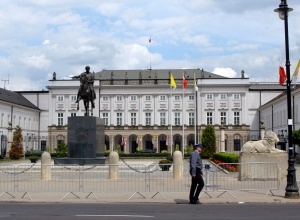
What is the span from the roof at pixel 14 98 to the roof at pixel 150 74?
1461cm

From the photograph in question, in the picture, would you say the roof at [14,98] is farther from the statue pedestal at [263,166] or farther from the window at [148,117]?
the statue pedestal at [263,166]

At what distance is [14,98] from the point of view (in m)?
103

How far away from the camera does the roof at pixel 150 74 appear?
111m

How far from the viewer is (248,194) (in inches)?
783

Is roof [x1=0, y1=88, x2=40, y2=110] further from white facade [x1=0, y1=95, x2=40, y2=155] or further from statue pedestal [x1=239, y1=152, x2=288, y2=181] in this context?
statue pedestal [x1=239, y1=152, x2=288, y2=181]

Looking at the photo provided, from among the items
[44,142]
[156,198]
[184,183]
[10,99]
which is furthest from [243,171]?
[44,142]

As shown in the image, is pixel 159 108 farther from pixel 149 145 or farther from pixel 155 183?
pixel 155 183

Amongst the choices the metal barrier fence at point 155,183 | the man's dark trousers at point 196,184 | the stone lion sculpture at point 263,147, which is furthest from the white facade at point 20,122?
the man's dark trousers at point 196,184

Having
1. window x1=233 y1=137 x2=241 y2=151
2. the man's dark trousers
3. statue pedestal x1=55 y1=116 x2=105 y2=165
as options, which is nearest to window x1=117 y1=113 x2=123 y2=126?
window x1=233 y1=137 x2=241 y2=151

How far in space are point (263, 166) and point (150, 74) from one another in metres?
88.5

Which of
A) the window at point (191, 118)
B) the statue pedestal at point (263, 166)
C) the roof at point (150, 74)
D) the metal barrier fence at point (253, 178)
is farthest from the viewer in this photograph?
the roof at point (150, 74)

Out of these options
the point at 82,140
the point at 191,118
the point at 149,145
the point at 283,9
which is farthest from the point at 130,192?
the point at 149,145

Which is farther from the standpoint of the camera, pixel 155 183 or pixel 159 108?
pixel 159 108

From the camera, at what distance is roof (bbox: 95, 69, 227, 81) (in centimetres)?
11062
